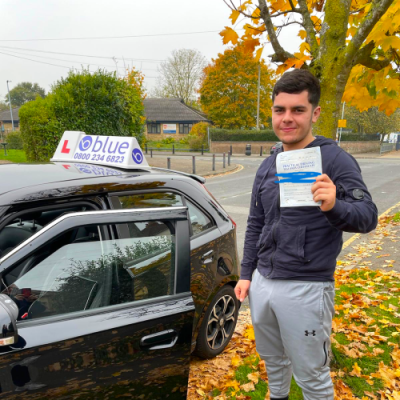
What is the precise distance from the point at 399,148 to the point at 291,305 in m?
46.4

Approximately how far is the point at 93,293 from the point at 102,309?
0.29 ft

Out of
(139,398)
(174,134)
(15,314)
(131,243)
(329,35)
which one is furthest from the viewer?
(174,134)

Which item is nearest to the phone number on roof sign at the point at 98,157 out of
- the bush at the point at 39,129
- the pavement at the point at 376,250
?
the pavement at the point at 376,250

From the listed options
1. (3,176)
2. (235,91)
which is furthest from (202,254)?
(235,91)

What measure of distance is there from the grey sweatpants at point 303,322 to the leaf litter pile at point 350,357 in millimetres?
780

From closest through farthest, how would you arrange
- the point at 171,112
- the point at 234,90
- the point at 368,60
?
the point at 368,60 → the point at 234,90 → the point at 171,112

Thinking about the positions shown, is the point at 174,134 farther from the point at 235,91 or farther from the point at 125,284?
the point at 125,284

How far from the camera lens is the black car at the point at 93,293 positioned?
1464 mm

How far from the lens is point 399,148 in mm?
41500

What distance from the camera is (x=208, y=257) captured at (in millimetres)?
2584

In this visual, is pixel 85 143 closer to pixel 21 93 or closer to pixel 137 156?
pixel 137 156

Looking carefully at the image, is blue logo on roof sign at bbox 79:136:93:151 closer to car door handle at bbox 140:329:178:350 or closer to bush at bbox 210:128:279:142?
car door handle at bbox 140:329:178:350

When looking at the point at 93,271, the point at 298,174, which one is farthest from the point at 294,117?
the point at 93,271

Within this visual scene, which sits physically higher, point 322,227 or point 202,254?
point 322,227
